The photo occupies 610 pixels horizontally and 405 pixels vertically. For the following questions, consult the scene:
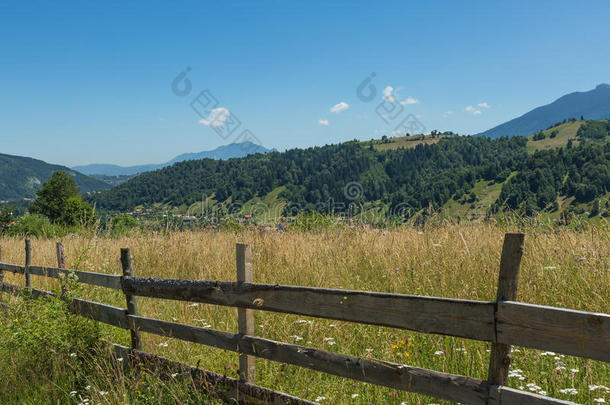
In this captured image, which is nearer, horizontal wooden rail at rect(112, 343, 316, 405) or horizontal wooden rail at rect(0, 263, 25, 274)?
horizontal wooden rail at rect(112, 343, 316, 405)

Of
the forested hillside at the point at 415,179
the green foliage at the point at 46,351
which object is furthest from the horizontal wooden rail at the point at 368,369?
the forested hillside at the point at 415,179

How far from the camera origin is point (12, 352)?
5.17 meters

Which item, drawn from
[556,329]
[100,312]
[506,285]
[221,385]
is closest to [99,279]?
[100,312]

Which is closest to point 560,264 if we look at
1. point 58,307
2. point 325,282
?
point 325,282

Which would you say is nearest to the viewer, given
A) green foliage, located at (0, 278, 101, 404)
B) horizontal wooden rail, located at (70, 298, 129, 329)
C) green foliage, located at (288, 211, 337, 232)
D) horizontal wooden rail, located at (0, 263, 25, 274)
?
green foliage, located at (0, 278, 101, 404)

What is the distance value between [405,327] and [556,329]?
887 mm

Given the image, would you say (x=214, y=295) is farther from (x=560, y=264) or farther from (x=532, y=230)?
(x=532, y=230)

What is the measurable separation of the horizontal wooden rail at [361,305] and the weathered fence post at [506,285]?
3.5 inches

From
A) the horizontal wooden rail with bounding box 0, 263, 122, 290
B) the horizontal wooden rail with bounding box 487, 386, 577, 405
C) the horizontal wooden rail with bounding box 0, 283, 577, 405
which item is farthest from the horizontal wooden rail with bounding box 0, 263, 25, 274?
the horizontal wooden rail with bounding box 487, 386, 577, 405

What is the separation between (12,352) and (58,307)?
741mm

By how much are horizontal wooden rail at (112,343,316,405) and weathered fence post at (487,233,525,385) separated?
1.42 meters

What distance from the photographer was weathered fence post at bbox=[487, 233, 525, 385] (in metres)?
2.27

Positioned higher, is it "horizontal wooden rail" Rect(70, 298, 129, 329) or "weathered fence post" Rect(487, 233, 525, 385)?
"weathered fence post" Rect(487, 233, 525, 385)

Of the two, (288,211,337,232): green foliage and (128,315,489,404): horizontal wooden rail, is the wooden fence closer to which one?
(128,315,489,404): horizontal wooden rail
